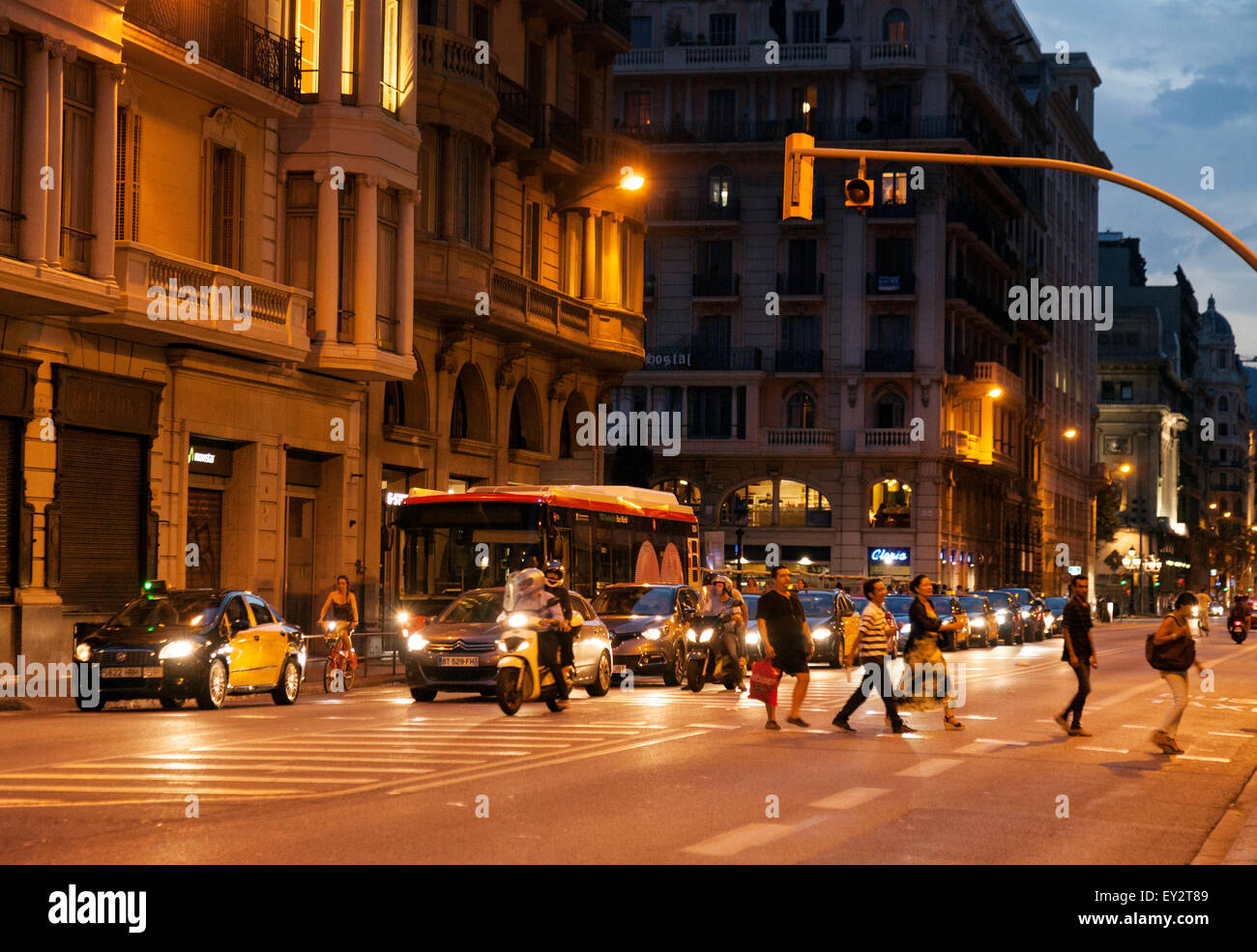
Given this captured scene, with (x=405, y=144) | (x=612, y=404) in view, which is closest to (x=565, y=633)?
(x=405, y=144)

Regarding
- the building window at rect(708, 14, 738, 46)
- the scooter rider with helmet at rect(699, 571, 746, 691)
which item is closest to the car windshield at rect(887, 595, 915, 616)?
the scooter rider with helmet at rect(699, 571, 746, 691)

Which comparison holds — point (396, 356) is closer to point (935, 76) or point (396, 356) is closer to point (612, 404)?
point (612, 404)

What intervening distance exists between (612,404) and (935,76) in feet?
61.9

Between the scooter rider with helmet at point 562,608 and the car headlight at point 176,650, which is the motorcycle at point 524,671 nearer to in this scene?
the scooter rider with helmet at point 562,608

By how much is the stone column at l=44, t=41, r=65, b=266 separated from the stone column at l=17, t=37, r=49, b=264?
0.14 metres

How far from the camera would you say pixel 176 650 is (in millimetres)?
23094

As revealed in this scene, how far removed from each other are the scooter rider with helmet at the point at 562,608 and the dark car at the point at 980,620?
33.7m

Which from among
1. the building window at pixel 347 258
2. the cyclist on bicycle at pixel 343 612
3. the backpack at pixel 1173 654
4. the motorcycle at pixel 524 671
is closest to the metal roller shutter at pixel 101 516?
the cyclist on bicycle at pixel 343 612

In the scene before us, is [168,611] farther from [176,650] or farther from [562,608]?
[562,608]

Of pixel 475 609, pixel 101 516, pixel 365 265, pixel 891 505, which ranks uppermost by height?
pixel 365 265

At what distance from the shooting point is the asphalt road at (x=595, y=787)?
1118cm

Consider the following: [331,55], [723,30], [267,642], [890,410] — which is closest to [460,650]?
[267,642]

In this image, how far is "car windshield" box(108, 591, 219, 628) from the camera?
2384 centimetres

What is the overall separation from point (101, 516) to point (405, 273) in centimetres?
959
